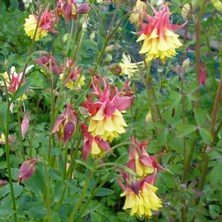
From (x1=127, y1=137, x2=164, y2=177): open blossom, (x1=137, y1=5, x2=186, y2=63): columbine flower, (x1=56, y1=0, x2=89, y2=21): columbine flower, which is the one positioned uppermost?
(x1=56, y1=0, x2=89, y2=21): columbine flower

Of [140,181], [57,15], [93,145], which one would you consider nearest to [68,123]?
[93,145]

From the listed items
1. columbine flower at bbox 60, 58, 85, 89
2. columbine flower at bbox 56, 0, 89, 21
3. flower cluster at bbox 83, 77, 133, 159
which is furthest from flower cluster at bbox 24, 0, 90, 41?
flower cluster at bbox 83, 77, 133, 159

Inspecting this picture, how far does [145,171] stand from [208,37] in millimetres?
828

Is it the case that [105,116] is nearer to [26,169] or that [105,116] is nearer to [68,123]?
[68,123]

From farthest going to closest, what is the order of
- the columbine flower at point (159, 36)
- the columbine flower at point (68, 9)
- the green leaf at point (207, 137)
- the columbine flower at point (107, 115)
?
the green leaf at point (207, 137) → the columbine flower at point (68, 9) → the columbine flower at point (159, 36) → the columbine flower at point (107, 115)

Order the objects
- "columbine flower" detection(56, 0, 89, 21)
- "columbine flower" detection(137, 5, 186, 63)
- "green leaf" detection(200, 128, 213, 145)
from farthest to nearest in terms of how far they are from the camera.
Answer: "green leaf" detection(200, 128, 213, 145), "columbine flower" detection(56, 0, 89, 21), "columbine flower" detection(137, 5, 186, 63)

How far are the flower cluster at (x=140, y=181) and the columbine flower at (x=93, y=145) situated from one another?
0.20ft

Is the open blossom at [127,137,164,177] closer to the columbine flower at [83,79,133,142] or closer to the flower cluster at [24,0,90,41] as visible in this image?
the columbine flower at [83,79,133,142]

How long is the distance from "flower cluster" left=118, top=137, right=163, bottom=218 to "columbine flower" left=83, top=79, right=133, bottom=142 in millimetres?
49

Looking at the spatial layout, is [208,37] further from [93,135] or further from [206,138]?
[93,135]

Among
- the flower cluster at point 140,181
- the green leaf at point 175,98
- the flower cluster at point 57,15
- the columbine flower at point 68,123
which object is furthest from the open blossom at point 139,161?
the green leaf at point 175,98

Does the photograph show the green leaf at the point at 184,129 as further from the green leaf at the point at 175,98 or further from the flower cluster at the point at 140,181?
the flower cluster at the point at 140,181

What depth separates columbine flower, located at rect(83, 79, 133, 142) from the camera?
102 cm

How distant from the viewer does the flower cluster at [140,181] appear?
3.39 ft
